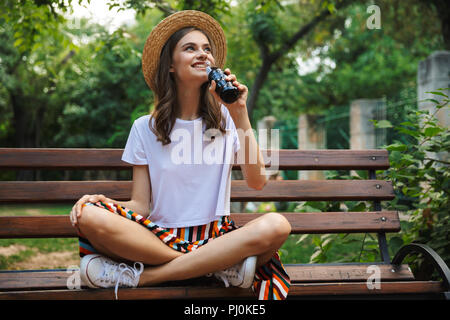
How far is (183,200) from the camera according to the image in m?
2.29

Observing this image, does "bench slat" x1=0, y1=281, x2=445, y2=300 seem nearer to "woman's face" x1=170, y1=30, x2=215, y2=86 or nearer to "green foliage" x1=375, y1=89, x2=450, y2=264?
"green foliage" x1=375, y1=89, x2=450, y2=264

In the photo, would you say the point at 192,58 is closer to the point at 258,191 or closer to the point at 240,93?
the point at 240,93

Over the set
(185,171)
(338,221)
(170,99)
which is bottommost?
(338,221)

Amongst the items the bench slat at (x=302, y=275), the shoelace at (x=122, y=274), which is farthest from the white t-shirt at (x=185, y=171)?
the bench slat at (x=302, y=275)

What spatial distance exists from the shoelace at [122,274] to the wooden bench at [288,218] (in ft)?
0.19

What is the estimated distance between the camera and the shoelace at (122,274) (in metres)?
1.94

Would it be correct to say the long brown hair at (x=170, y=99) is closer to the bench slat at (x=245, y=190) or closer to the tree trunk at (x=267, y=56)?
the bench slat at (x=245, y=190)

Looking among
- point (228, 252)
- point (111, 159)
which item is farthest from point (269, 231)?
point (111, 159)

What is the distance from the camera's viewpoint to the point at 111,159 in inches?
104

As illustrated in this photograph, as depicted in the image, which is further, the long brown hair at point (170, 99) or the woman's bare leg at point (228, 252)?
the long brown hair at point (170, 99)

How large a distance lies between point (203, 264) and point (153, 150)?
0.74 m

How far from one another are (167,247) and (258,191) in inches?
36.1

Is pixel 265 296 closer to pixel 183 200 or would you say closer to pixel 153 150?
pixel 183 200
